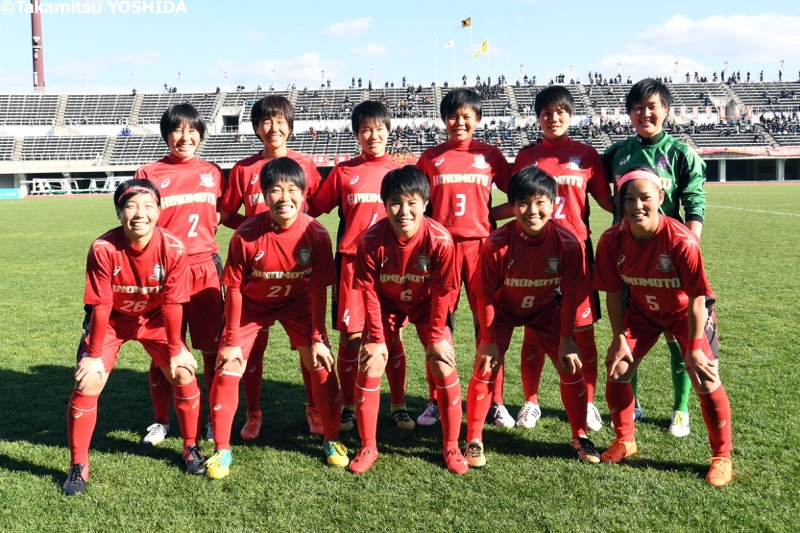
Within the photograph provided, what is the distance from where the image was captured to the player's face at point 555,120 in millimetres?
4359

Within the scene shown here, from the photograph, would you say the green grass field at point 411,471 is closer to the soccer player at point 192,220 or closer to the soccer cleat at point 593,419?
the soccer cleat at point 593,419

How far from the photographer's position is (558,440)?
422cm

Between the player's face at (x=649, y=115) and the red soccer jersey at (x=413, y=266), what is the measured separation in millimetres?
1569

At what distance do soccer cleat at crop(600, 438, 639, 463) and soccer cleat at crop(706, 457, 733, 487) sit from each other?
0.44 m

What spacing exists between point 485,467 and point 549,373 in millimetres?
2001

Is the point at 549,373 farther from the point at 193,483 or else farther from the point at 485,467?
the point at 193,483

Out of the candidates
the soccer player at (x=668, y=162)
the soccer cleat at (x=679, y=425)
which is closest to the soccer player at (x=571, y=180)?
the soccer player at (x=668, y=162)

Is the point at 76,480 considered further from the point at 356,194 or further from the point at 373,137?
the point at 373,137

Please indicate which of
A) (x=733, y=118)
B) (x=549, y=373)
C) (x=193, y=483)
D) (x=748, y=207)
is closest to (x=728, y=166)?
(x=733, y=118)

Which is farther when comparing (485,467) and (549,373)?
(549,373)

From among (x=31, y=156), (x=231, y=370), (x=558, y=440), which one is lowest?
(x=558, y=440)

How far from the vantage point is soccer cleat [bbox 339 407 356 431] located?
4.59m

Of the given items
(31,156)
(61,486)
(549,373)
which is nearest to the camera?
(61,486)

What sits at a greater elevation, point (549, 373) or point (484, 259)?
point (484, 259)
